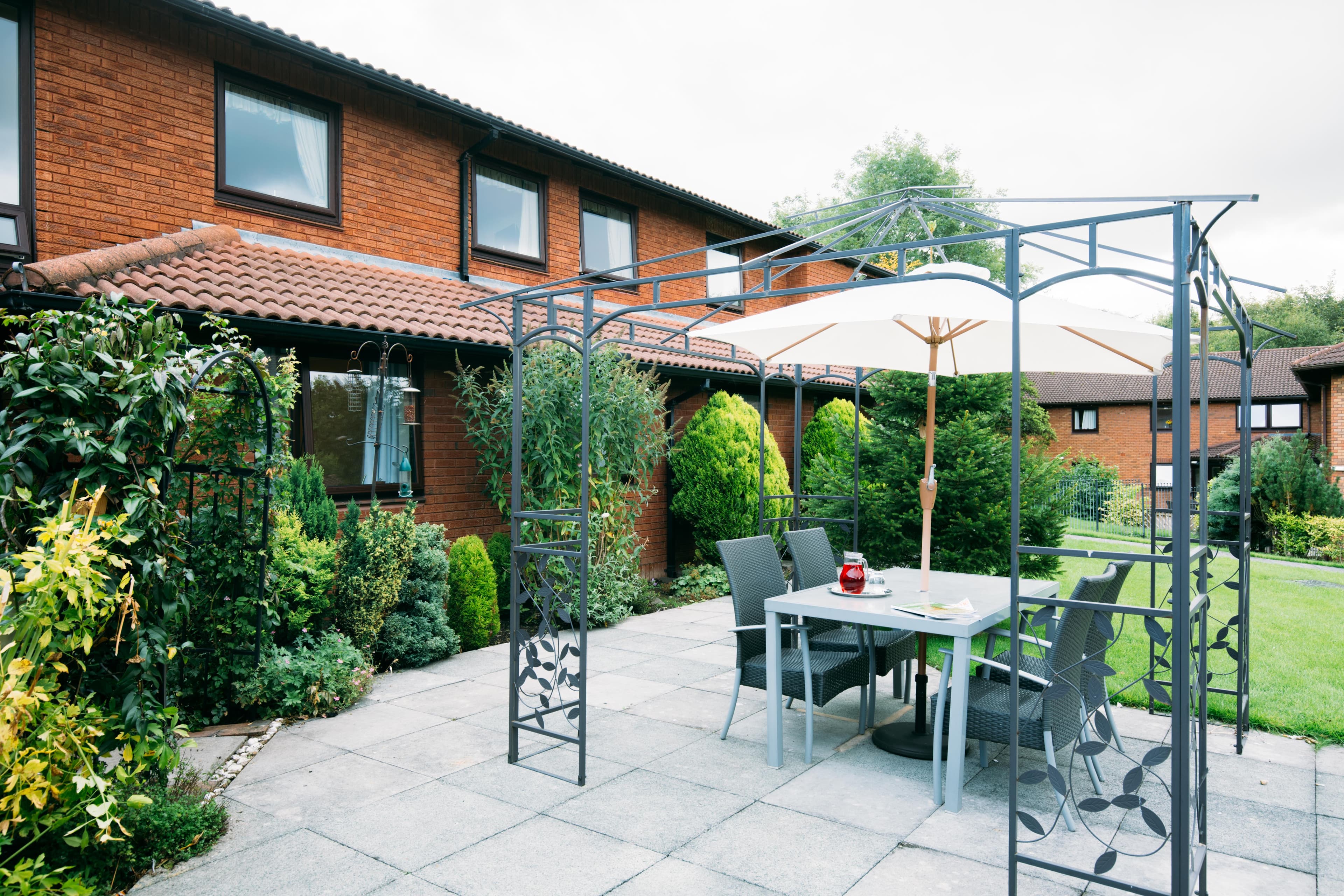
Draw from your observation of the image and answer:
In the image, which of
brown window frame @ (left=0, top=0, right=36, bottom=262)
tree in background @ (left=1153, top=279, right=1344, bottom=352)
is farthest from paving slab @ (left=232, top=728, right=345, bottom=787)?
tree in background @ (left=1153, top=279, right=1344, bottom=352)

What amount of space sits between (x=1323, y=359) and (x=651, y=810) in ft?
65.2

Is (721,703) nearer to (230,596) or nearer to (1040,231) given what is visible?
(230,596)

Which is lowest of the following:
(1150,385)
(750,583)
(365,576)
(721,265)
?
(365,576)

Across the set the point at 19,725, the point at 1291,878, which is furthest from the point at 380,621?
the point at 1291,878

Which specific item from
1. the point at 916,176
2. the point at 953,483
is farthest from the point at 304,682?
the point at 916,176

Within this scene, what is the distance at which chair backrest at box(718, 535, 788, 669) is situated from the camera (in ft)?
15.4

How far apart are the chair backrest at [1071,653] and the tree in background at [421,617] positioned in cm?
460

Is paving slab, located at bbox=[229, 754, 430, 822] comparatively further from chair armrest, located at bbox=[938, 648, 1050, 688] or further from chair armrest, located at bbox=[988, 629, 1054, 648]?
chair armrest, located at bbox=[988, 629, 1054, 648]

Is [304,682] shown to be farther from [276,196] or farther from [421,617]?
[276,196]

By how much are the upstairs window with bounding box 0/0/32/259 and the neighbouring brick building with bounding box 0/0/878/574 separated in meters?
0.01

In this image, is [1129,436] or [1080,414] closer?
[1129,436]

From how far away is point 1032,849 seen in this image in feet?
11.0

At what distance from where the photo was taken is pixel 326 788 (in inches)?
157

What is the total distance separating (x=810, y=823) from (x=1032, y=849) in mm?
932
